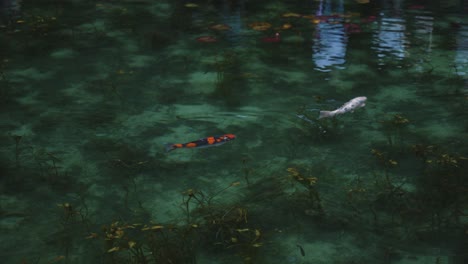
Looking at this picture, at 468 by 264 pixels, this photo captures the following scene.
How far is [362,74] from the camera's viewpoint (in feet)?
20.0

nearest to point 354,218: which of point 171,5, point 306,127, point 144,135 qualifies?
point 306,127

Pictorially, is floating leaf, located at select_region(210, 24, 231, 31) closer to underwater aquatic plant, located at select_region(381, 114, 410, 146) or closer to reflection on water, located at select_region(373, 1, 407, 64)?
reflection on water, located at select_region(373, 1, 407, 64)

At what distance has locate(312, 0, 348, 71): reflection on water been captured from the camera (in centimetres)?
647

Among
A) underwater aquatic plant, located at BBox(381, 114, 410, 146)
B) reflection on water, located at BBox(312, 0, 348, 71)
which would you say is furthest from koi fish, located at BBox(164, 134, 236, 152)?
reflection on water, located at BBox(312, 0, 348, 71)

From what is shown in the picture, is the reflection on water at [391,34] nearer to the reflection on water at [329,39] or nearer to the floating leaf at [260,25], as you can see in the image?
the reflection on water at [329,39]

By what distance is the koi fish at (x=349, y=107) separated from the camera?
16.3 ft

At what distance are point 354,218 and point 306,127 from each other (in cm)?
140

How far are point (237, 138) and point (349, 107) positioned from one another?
1.15 m

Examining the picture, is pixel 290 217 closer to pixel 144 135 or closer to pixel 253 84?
pixel 144 135

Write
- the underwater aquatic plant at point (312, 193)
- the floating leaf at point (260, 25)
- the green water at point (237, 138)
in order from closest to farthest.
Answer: the green water at point (237, 138) < the underwater aquatic plant at point (312, 193) < the floating leaf at point (260, 25)

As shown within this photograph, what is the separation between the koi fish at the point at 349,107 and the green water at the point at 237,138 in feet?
0.25

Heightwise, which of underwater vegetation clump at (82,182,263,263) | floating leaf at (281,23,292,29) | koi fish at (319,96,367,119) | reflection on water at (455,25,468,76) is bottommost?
underwater vegetation clump at (82,182,263,263)

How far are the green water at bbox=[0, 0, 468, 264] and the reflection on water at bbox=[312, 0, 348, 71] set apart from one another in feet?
0.12

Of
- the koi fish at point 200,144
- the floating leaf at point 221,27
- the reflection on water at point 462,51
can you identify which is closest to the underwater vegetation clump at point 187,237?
the koi fish at point 200,144
